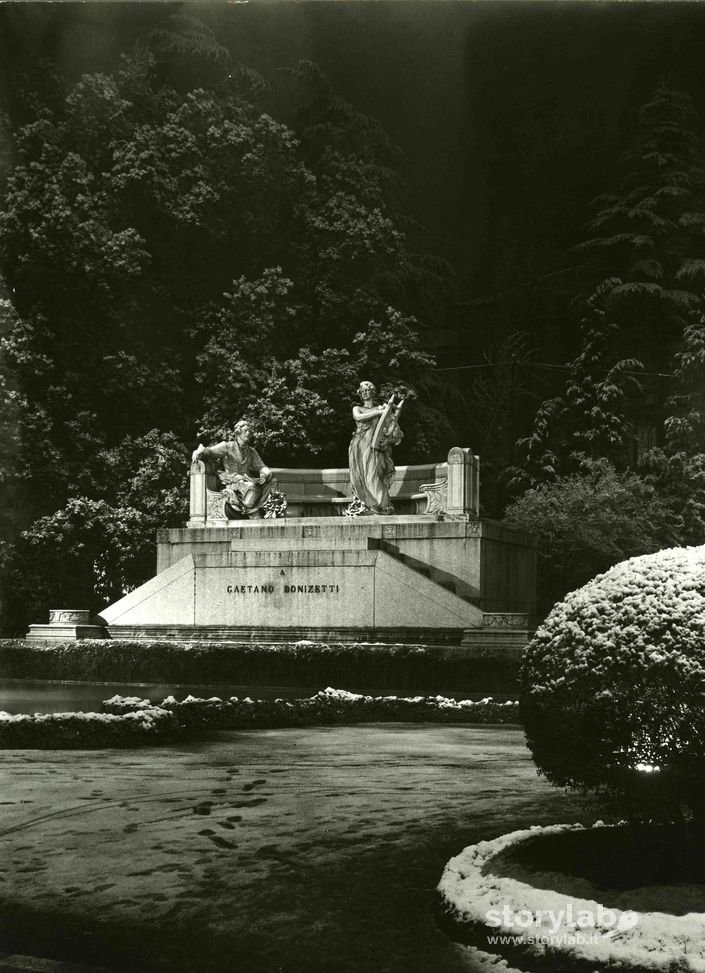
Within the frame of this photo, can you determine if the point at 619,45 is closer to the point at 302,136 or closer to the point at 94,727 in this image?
the point at 94,727

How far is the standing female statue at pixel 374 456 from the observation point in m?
21.7

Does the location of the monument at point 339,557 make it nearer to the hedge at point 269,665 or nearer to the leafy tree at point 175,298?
the hedge at point 269,665

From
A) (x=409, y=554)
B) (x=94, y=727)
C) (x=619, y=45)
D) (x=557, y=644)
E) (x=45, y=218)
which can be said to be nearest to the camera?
(x=557, y=644)

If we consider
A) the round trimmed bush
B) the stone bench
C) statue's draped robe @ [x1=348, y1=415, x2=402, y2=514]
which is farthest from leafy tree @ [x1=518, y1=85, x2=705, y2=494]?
the round trimmed bush

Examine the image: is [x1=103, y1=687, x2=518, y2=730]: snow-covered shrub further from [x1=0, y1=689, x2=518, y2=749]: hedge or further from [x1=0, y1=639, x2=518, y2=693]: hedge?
[x1=0, y1=639, x2=518, y2=693]: hedge

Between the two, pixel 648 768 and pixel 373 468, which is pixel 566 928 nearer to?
pixel 648 768

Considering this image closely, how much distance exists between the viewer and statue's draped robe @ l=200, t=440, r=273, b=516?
22812 millimetres

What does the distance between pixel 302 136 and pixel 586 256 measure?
294 inches

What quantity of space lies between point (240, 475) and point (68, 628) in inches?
196

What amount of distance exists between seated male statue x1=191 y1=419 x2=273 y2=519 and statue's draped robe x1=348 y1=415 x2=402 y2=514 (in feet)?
6.81

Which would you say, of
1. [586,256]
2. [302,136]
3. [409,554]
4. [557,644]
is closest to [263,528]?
[409,554]

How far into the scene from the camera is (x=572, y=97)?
14.8 meters

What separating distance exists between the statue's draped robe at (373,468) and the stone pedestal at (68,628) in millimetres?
5607

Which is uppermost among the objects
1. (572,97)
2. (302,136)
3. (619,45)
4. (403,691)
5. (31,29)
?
(302,136)
